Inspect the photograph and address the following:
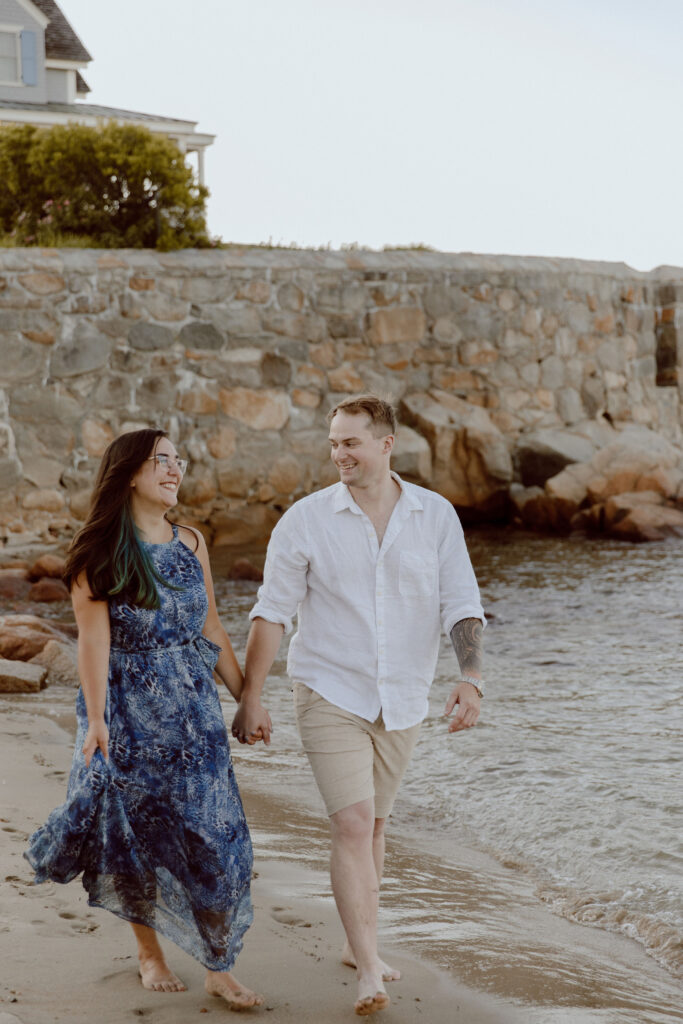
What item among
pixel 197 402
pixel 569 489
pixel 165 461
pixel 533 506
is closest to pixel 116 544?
pixel 165 461

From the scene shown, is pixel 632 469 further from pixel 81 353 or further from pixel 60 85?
pixel 60 85

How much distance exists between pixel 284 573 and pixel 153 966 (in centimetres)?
115

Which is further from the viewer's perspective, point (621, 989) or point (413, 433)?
point (413, 433)

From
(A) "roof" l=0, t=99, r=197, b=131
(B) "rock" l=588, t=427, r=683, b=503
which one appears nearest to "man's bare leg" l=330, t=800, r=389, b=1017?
(B) "rock" l=588, t=427, r=683, b=503

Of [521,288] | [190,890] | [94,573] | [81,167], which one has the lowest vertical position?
[190,890]

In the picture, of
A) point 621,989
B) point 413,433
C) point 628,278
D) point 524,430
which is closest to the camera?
point 621,989

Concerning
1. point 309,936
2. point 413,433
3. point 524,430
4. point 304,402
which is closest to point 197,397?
point 304,402

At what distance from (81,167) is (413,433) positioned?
4807 millimetres

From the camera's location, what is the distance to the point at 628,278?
1568cm

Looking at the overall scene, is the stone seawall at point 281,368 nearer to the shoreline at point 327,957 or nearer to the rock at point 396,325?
the rock at point 396,325

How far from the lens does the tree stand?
13008 millimetres

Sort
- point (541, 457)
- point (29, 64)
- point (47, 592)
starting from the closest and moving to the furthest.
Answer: point (47, 592)
point (541, 457)
point (29, 64)

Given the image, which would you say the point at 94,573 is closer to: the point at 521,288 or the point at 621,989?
the point at 621,989

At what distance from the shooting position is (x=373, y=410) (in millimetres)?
3564
